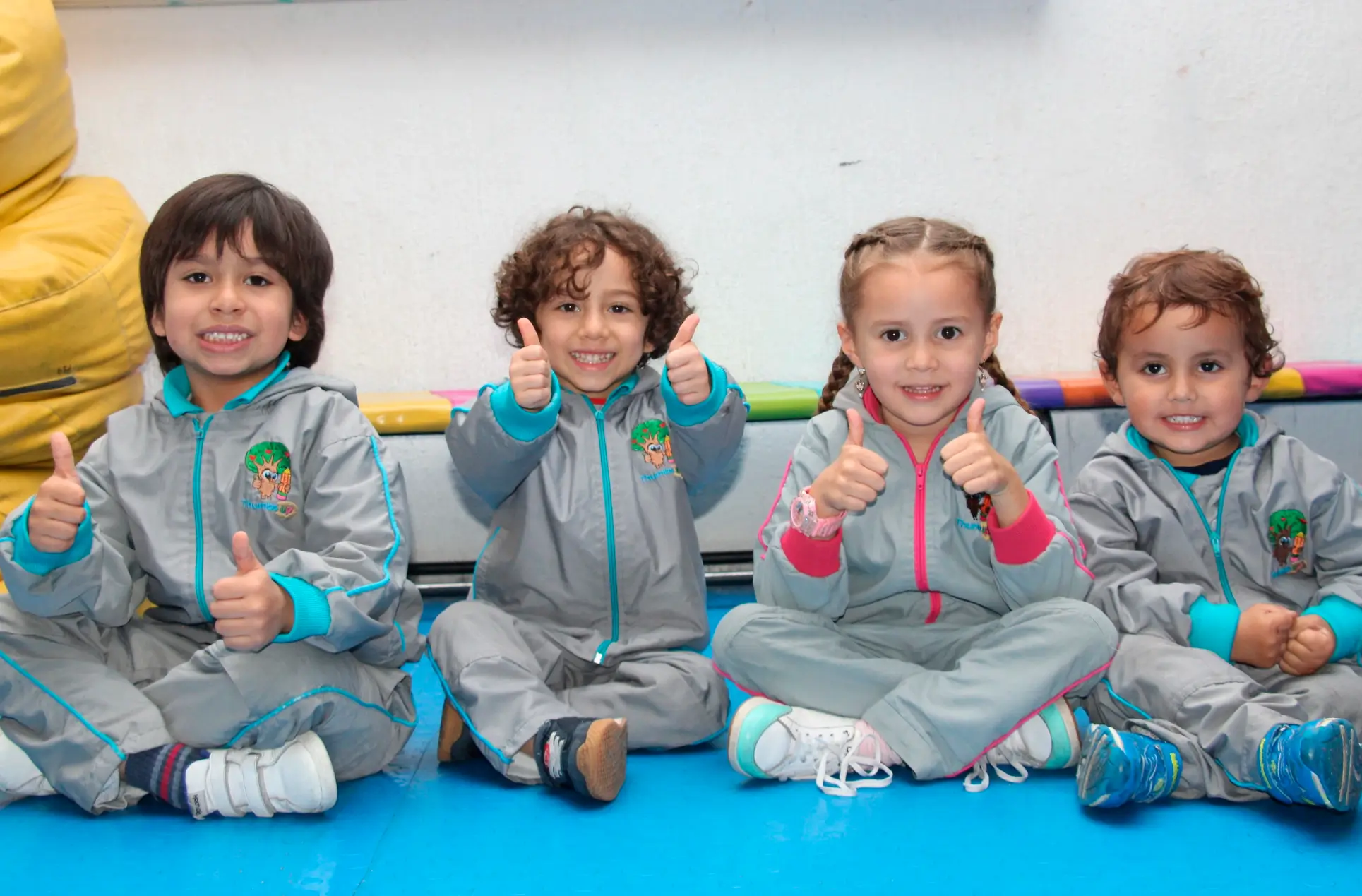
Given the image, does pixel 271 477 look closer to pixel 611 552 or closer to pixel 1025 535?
pixel 611 552

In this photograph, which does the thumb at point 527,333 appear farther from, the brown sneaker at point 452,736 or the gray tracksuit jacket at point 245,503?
the brown sneaker at point 452,736

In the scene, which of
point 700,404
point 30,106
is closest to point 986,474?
point 700,404

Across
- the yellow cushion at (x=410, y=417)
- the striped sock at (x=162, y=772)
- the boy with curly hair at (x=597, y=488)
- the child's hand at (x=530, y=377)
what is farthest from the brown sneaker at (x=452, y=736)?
the yellow cushion at (x=410, y=417)

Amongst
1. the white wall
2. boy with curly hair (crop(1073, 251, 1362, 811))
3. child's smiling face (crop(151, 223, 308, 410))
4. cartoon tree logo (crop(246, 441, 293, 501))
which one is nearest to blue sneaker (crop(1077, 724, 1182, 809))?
boy with curly hair (crop(1073, 251, 1362, 811))

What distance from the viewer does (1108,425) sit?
2.13 m

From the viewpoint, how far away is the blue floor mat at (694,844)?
1.05 m

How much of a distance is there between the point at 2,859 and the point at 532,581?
2.15 ft

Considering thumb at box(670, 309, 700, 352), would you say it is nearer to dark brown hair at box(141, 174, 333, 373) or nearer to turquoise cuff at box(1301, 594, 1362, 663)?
dark brown hair at box(141, 174, 333, 373)

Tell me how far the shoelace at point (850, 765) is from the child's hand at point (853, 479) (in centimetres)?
28

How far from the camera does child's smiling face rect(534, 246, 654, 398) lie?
151 centimetres

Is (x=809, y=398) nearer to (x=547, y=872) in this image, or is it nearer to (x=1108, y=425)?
(x=1108, y=425)

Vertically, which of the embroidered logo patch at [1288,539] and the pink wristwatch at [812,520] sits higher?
the pink wristwatch at [812,520]

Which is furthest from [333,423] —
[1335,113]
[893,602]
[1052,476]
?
[1335,113]

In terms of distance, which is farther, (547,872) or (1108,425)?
(1108,425)
